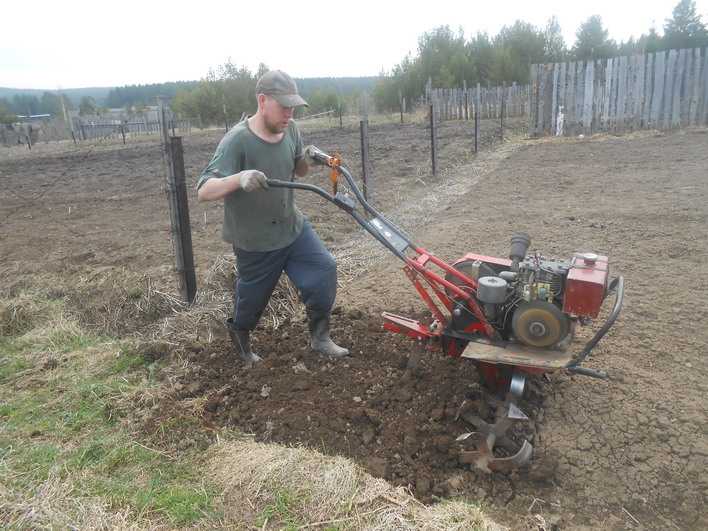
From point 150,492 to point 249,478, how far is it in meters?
0.47

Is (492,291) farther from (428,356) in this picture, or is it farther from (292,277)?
(292,277)

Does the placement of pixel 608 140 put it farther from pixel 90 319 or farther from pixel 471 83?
pixel 471 83

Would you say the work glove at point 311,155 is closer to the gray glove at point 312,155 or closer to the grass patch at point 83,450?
the gray glove at point 312,155

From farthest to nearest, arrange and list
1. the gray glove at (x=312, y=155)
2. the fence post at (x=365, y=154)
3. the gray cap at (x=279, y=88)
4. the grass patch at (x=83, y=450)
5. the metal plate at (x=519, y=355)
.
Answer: the fence post at (x=365, y=154), the gray glove at (x=312, y=155), the gray cap at (x=279, y=88), the metal plate at (x=519, y=355), the grass patch at (x=83, y=450)

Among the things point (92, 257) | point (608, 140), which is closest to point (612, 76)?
point (608, 140)

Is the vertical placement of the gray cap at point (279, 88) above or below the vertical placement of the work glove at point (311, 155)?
above

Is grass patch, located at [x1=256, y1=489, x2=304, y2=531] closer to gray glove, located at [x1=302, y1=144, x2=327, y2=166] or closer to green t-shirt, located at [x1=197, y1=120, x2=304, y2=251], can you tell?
green t-shirt, located at [x1=197, y1=120, x2=304, y2=251]

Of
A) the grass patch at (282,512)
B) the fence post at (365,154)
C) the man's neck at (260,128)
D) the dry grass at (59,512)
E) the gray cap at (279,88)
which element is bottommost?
the grass patch at (282,512)

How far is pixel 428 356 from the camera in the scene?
3.64 m

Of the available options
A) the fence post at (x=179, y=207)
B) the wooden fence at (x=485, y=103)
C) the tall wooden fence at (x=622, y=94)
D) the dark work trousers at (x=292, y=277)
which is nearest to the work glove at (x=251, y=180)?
the dark work trousers at (x=292, y=277)

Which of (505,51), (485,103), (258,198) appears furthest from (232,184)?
(505,51)

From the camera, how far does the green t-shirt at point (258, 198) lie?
3.25m

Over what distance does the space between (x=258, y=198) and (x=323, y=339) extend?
3.64 feet

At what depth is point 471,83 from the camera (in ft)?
144
